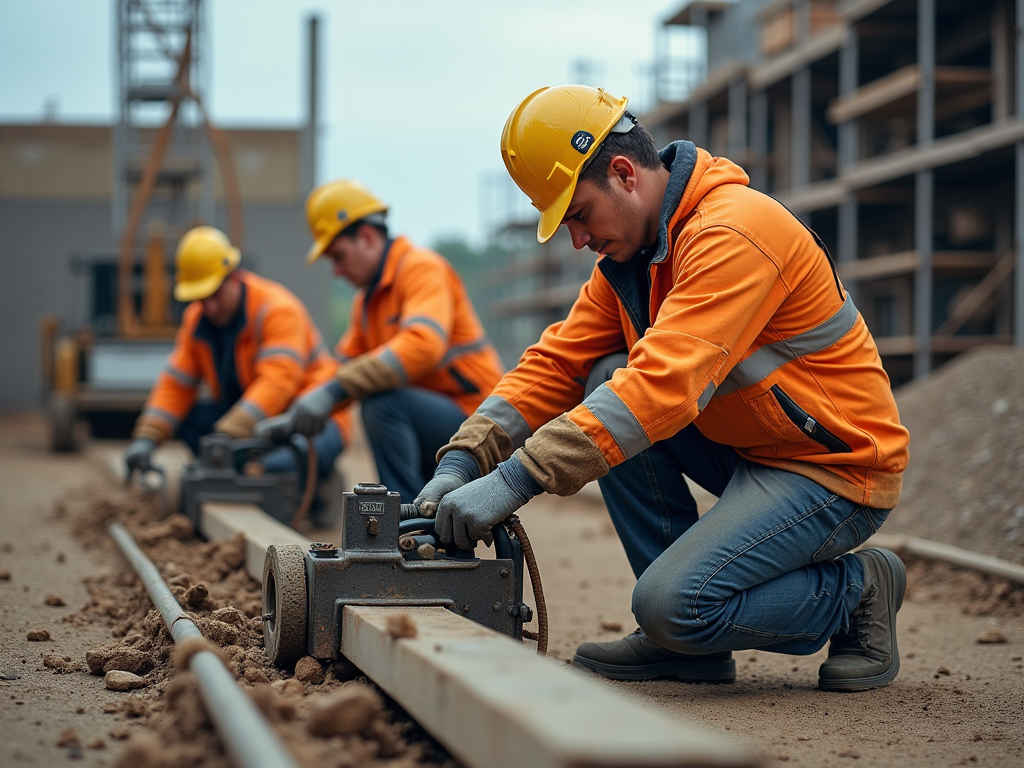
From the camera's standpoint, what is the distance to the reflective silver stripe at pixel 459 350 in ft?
15.5

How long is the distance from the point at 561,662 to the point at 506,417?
0.70 m

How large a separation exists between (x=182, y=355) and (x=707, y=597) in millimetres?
3943

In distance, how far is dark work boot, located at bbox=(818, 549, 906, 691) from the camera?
2.76 meters

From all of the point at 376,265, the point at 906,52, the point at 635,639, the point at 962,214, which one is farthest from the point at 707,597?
the point at 906,52

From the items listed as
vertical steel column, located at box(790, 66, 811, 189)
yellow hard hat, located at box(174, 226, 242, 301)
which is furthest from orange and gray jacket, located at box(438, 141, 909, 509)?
vertical steel column, located at box(790, 66, 811, 189)

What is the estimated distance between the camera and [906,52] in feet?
47.3

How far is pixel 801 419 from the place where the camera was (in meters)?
2.59

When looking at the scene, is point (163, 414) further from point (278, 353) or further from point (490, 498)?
point (490, 498)

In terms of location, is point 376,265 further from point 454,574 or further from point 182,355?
point 454,574

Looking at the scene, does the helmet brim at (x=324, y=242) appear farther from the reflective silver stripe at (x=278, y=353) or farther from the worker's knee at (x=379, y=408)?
the worker's knee at (x=379, y=408)

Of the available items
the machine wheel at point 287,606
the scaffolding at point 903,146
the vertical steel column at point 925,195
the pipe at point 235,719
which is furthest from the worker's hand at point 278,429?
the vertical steel column at point 925,195

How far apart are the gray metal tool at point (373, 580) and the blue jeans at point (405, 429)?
180cm

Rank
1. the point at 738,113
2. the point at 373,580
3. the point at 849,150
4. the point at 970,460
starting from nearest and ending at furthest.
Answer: the point at 373,580, the point at 970,460, the point at 849,150, the point at 738,113

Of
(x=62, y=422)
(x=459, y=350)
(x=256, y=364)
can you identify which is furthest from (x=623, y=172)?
(x=62, y=422)
